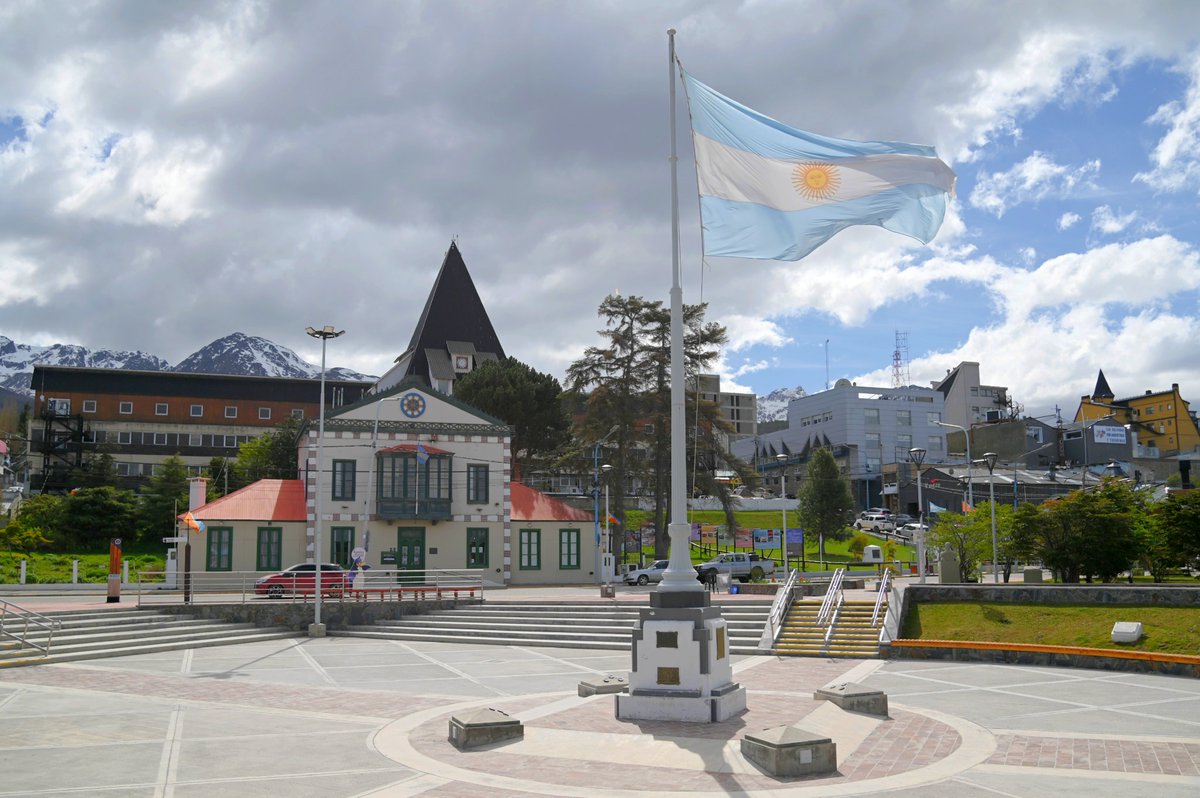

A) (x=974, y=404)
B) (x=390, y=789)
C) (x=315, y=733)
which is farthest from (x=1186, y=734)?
(x=974, y=404)

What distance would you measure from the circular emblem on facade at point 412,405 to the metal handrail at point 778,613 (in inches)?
919

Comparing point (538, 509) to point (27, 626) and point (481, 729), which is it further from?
point (481, 729)

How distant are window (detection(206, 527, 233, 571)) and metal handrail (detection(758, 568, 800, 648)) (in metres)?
26.4

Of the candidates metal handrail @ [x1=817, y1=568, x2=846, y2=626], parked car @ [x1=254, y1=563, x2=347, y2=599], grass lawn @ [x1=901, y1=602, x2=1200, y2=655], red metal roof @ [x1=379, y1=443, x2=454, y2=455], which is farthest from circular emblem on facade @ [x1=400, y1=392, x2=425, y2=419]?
grass lawn @ [x1=901, y1=602, x2=1200, y2=655]

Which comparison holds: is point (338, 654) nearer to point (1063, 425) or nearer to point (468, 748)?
point (468, 748)

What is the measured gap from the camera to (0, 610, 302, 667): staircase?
24125 mm

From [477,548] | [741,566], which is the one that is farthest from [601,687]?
[741,566]

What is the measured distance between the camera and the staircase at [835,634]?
957 inches

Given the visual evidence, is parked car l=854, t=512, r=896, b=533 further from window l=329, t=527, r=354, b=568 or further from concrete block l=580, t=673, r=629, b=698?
concrete block l=580, t=673, r=629, b=698

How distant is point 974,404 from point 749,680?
376ft

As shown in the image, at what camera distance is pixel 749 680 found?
20.1 meters

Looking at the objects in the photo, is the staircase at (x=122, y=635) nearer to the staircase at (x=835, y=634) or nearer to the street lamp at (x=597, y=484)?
the staircase at (x=835, y=634)

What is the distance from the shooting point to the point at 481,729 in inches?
522

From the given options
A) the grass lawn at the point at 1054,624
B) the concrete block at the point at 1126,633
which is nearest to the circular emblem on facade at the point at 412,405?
the grass lawn at the point at 1054,624
